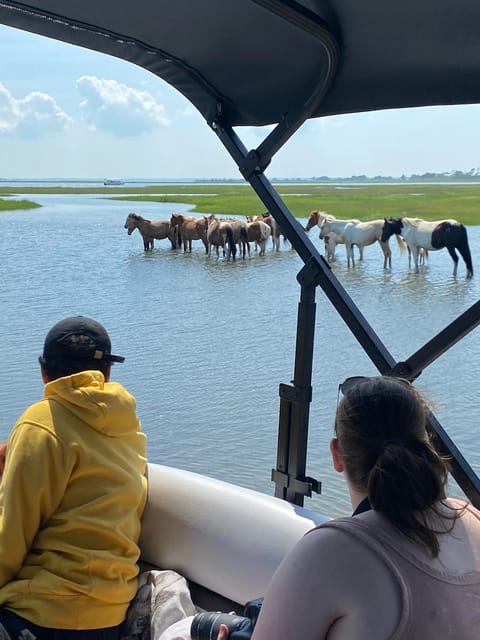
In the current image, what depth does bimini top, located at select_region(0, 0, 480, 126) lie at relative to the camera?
1588mm

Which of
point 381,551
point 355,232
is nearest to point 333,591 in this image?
point 381,551

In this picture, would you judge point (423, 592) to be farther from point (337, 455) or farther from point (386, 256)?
point (386, 256)

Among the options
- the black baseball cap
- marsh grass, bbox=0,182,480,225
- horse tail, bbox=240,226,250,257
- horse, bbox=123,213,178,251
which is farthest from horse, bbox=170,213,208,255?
the black baseball cap

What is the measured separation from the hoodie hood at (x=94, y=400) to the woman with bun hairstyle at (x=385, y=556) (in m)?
0.62

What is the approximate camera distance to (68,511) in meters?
1.52

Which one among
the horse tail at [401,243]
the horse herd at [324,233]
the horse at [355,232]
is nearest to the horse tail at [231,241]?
the horse herd at [324,233]

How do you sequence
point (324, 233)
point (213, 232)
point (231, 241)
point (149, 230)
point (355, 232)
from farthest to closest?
1. point (149, 230)
2. point (213, 232)
3. point (231, 241)
4. point (324, 233)
5. point (355, 232)

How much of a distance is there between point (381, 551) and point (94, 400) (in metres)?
0.73

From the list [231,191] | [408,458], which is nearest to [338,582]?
[408,458]

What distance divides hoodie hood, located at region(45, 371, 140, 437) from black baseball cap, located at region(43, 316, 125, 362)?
0.05 metres

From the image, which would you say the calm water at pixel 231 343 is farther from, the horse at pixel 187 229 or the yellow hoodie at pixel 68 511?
the horse at pixel 187 229

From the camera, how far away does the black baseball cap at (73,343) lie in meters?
1.58

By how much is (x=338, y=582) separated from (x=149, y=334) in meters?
6.24

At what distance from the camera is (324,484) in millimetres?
3582
